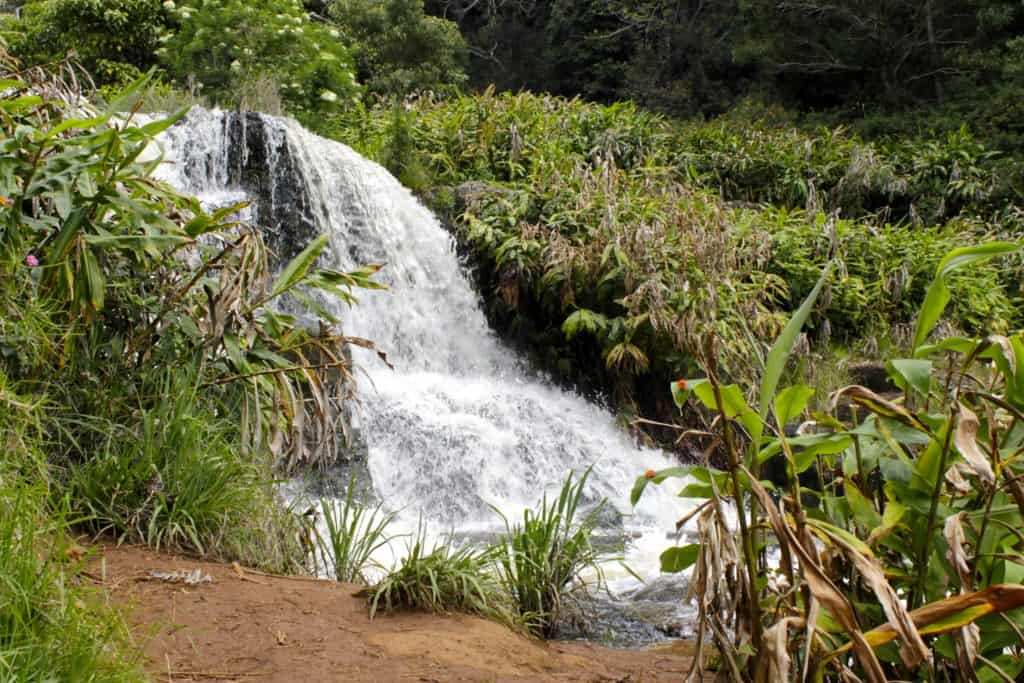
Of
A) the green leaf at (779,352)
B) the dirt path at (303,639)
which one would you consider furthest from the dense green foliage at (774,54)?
the green leaf at (779,352)

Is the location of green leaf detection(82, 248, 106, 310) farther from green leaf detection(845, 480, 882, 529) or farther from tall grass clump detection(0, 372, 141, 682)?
green leaf detection(845, 480, 882, 529)

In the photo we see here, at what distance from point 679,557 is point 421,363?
22.6 ft

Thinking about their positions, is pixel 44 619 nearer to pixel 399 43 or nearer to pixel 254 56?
pixel 254 56

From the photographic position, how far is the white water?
720 centimetres

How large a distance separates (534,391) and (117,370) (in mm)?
5684

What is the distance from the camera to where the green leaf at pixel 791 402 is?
1982mm

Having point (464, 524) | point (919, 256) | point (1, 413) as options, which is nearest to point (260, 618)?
point (1, 413)

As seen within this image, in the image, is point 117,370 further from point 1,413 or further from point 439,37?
point 439,37

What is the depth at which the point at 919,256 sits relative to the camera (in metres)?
11.5

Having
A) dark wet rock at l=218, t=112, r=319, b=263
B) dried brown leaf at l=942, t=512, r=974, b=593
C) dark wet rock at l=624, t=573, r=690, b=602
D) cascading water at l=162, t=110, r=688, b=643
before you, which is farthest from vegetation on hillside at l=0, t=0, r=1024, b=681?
dark wet rock at l=218, t=112, r=319, b=263

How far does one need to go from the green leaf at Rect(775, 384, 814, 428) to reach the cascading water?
400 centimetres

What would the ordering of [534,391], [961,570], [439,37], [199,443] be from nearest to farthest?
1. [961,570]
2. [199,443]
3. [534,391]
4. [439,37]

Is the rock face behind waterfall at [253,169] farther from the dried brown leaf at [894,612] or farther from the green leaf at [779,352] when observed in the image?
the dried brown leaf at [894,612]

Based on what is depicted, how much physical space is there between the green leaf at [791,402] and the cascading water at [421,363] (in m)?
4.00
